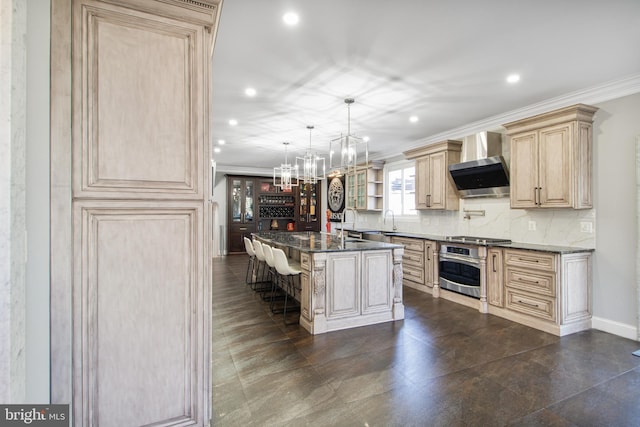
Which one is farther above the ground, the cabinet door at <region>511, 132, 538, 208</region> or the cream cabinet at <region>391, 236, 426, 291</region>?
the cabinet door at <region>511, 132, 538, 208</region>

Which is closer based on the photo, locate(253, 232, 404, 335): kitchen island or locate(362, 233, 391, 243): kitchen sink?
locate(253, 232, 404, 335): kitchen island

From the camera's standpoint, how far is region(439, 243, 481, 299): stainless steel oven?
13.5 ft

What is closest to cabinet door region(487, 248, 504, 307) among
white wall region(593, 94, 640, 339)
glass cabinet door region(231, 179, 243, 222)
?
white wall region(593, 94, 640, 339)

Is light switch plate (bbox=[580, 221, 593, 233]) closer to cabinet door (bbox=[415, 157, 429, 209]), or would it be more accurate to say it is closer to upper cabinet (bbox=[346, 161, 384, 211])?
cabinet door (bbox=[415, 157, 429, 209])

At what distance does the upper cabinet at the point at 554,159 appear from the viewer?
3.37m

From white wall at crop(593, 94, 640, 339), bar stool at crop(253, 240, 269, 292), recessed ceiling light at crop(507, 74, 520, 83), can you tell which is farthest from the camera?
bar stool at crop(253, 240, 269, 292)

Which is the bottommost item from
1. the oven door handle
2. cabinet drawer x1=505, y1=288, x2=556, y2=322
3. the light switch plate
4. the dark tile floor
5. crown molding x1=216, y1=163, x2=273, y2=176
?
the dark tile floor

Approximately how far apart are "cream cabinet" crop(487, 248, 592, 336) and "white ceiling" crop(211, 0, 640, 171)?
1.89m

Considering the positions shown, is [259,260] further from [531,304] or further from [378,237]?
[531,304]

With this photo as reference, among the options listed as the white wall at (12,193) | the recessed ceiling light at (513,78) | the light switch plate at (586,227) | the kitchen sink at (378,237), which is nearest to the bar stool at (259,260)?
the kitchen sink at (378,237)

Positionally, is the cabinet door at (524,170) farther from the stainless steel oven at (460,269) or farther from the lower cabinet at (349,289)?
the lower cabinet at (349,289)

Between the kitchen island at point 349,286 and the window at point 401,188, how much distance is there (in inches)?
110

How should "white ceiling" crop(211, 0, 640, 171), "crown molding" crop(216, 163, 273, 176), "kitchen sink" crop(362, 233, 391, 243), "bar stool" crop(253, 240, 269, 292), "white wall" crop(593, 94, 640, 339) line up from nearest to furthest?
1. "white ceiling" crop(211, 0, 640, 171)
2. "white wall" crop(593, 94, 640, 339)
3. "bar stool" crop(253, 240, 269, 292)
4. "kitchen sink" crop(362, 233, 391, 243)
5. "crown molding" crop(216, 163, 273, 176)

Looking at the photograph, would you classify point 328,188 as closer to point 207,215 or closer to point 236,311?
point 236,311
